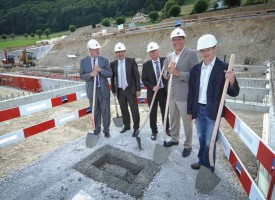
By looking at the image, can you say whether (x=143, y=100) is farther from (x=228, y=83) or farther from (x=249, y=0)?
(x=249, y=0)

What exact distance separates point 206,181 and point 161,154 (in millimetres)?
1032

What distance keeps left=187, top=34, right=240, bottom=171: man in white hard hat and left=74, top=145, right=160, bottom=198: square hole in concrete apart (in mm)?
1065

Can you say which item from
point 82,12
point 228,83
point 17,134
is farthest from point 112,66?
point 82,12

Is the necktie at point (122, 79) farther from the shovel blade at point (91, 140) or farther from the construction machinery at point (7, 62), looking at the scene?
the construction machinery at point (7, 62)

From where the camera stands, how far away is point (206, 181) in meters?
3.05

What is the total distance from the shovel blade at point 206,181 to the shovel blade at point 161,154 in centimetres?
83

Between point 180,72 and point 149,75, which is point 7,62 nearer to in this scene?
point 149,75

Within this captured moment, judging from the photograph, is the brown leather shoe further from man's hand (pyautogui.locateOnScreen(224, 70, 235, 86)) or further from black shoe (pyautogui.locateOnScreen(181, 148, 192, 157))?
man's hand (pyautogui.locateOnScreen(224, 70, 235, 86))

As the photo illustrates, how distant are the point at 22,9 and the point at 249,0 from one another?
127 m

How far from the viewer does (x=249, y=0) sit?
39.8 metres

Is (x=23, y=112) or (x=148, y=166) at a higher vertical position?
(x=23, y=112)

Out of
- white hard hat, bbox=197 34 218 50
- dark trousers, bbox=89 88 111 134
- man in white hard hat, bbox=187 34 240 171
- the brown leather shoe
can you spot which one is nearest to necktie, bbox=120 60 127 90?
dark trousers, bbox=89 88 111 134

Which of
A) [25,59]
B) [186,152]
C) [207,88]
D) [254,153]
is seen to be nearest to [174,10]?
[25,59]

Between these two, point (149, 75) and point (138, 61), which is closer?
point (149, 75)
